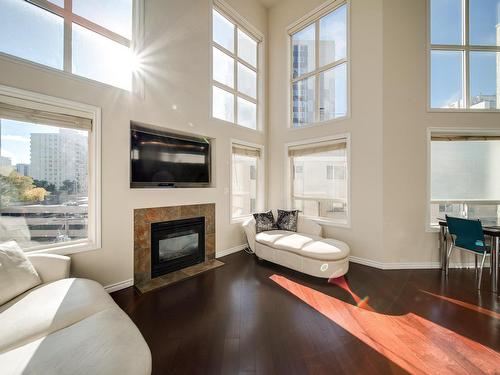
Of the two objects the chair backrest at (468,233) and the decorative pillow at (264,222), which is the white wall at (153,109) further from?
the chair backrest at (468,233)

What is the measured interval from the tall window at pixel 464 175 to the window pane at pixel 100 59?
478 cm

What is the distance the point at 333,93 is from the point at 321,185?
180 centimetres

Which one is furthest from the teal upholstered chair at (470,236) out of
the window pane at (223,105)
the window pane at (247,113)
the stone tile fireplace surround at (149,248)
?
the window pane at (223,105)

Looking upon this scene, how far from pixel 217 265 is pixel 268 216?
4.36 feet

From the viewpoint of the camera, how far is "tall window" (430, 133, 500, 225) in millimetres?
3344

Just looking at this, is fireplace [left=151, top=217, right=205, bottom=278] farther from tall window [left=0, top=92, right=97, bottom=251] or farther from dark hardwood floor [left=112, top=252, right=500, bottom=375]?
tall window [left=0, top=92, right=97, bottom=251]

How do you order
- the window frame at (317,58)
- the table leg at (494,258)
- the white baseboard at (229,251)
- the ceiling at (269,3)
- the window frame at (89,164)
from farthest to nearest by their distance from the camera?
the ceiling at (269,3) < the white baseboard at (229,251) < the window frame at (317,58) < the table leg at (494,258) < the window frame at (89,164)

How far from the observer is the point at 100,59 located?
254 centimetres

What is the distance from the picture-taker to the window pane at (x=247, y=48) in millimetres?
4457

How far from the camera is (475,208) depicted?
3.35m

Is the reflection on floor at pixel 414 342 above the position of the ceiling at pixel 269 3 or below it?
below

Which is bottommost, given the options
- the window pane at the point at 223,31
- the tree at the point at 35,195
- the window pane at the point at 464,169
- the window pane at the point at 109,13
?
the tree at the point at 35,195

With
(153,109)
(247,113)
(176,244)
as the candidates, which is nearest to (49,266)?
(176,244)

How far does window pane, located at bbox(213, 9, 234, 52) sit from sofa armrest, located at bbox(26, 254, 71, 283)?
13.8 feet
